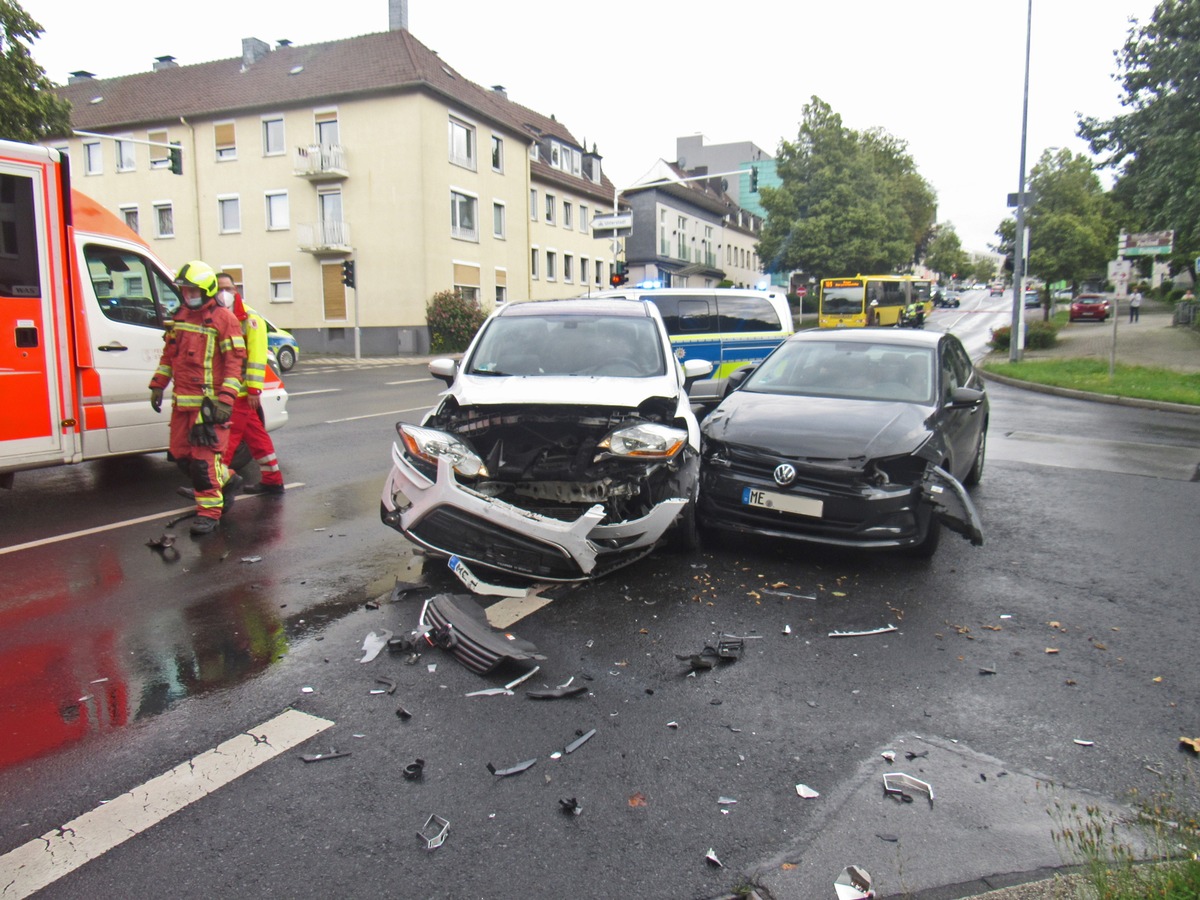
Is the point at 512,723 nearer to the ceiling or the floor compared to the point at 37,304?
nearer to the floor

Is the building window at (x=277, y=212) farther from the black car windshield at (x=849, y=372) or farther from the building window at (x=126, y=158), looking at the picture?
the black car windshield at (x=849, y=372)

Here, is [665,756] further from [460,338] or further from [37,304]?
[460,338]

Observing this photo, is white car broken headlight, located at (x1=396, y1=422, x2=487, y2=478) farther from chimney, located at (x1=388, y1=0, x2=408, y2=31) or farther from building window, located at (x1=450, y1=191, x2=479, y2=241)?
chimney, located at (x1=388, y1=0, x2=408, y2=31)

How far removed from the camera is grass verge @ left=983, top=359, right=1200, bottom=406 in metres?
17.1

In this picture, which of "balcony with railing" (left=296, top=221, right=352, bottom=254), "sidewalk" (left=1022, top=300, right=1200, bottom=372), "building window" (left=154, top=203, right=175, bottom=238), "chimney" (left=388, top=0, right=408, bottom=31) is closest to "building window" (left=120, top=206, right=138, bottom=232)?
"building window" (left=154, top=203, right=175, bottom=238)

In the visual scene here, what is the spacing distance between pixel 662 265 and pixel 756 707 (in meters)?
59.4

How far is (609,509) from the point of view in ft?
17.0

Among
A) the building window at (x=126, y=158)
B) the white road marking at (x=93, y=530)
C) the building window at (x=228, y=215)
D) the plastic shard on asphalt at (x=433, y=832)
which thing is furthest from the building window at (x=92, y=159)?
the plastic shard on asphalt at (x=433, y=832)

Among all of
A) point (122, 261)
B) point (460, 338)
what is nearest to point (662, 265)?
point (460, 338)

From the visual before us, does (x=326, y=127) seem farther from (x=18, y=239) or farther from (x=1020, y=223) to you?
(x=18, y=239)

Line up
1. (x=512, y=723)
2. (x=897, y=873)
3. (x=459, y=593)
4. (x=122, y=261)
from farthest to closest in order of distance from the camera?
1. (x=122, y=261)
2. (x=459, y=593)
3. (x=512, y=723)
4. (x=897, y=873)

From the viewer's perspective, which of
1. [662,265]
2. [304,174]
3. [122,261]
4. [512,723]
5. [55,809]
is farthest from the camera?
[662,265]

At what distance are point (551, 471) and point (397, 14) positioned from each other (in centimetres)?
3929

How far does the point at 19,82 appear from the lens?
17.2 metres
